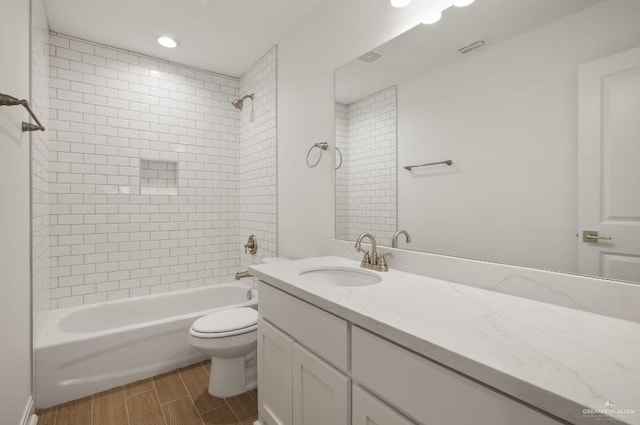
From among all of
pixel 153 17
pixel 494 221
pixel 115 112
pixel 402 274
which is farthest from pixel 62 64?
pixel 494 221

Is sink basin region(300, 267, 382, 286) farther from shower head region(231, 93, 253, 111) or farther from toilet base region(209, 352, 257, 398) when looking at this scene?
shower head region(231, 93, 253, 111)

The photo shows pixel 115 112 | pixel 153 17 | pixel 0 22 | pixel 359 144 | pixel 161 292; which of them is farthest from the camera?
pixel 161 292

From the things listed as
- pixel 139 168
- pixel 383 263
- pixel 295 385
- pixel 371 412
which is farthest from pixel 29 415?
pixel 383 263

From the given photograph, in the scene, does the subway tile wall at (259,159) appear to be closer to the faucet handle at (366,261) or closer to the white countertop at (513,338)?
the faucet handle at (366,261)

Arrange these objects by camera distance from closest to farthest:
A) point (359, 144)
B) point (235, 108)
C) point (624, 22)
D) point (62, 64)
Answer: point (624, 22)
point (359, 144)
point (62, 64)
point (235, 108)

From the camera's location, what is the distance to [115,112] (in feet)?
8.45

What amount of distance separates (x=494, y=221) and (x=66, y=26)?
126 inches

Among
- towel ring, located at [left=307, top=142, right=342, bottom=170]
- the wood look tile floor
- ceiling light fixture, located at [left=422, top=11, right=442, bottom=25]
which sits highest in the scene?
ceiling light fixture, located at [left=422, top=11, right=442, bottom=25]

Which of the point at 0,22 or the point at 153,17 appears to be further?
the point at 153,17

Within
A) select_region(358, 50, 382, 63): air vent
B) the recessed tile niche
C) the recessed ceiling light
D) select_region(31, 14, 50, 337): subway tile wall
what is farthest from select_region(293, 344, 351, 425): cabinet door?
the recessed ceiling light

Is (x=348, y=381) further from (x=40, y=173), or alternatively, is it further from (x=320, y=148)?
(x=40, y=173)

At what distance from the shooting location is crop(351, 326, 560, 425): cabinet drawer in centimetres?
59

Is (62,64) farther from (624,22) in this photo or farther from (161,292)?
(624,22)

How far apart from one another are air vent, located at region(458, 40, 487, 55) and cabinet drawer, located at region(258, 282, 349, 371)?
1.24m
